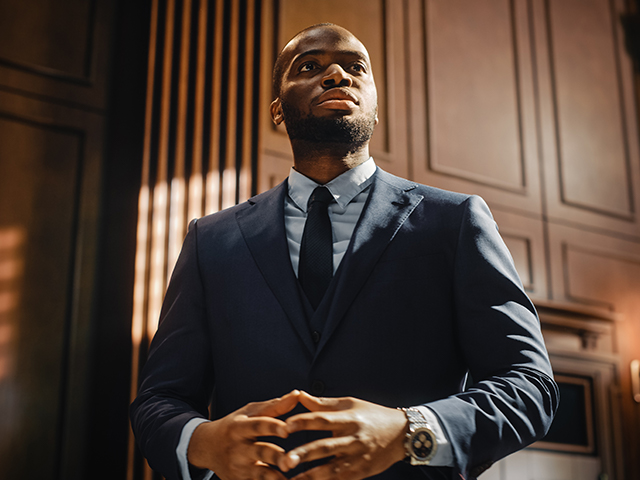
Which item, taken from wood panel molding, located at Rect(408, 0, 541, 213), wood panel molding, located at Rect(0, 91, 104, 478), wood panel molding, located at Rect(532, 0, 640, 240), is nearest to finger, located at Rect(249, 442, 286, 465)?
wood panel molding, located at Rect(0, 91, 104, 478)

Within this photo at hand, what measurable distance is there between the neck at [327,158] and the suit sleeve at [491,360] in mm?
291

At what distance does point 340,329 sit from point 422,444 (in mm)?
287

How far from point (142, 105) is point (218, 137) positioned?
0.41m

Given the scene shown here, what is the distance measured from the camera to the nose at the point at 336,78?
1.47 m

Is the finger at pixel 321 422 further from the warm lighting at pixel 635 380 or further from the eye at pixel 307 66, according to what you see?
the warm lighting at pixel 635 380

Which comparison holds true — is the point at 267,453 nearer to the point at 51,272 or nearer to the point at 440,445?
the point at 440,445

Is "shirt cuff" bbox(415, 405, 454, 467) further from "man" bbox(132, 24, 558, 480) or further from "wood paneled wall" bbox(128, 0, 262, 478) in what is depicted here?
"wood paneled wall" bbox(128, 0, 262, 478)

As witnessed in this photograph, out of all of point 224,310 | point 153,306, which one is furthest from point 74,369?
point 224,310

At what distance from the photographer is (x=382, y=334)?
1247mm

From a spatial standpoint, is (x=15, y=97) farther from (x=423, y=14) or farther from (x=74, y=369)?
(x=423, y=14)

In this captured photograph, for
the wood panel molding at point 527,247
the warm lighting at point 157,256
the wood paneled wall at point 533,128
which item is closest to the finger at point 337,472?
the warm lighting at point 157,256

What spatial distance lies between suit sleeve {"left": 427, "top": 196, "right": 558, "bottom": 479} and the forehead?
46cm

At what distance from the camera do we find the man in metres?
1.04

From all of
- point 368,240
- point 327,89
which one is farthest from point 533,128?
point 368,240
